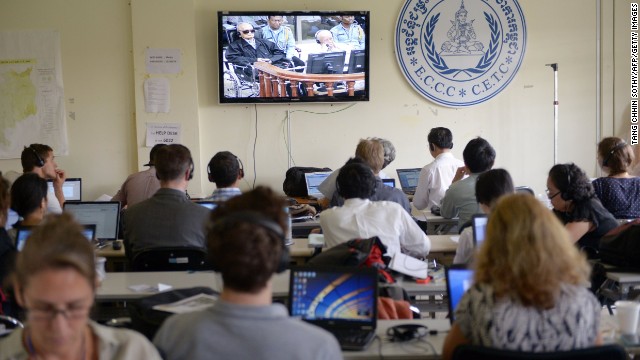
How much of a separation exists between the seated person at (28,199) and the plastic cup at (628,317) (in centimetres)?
304

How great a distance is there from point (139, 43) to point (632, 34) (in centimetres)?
523

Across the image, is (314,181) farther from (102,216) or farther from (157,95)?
(102,216)

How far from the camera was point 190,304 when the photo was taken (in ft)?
9.45

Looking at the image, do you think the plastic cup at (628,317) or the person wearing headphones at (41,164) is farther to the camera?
the person wearing headphones at (41,164)

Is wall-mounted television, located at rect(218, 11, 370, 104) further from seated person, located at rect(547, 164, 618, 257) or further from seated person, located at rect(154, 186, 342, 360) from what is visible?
seated person, located at rect(154, 186, 342, 360)

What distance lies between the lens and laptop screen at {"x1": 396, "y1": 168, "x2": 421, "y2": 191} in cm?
780

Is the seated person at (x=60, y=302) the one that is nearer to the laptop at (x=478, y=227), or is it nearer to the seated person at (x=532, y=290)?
the seated person at (x=532, y=290)

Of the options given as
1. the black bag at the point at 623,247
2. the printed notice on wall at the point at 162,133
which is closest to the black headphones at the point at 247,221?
the black bag at the point at 623,247

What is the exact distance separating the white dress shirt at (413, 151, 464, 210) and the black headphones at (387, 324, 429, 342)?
3.69 metres

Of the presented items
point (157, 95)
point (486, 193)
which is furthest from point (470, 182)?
point (157, 95)

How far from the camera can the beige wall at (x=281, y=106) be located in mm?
7656

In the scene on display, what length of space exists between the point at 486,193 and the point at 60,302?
2.80 metres

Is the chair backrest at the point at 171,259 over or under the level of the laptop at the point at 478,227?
under

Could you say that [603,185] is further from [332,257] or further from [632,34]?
[632,34]
